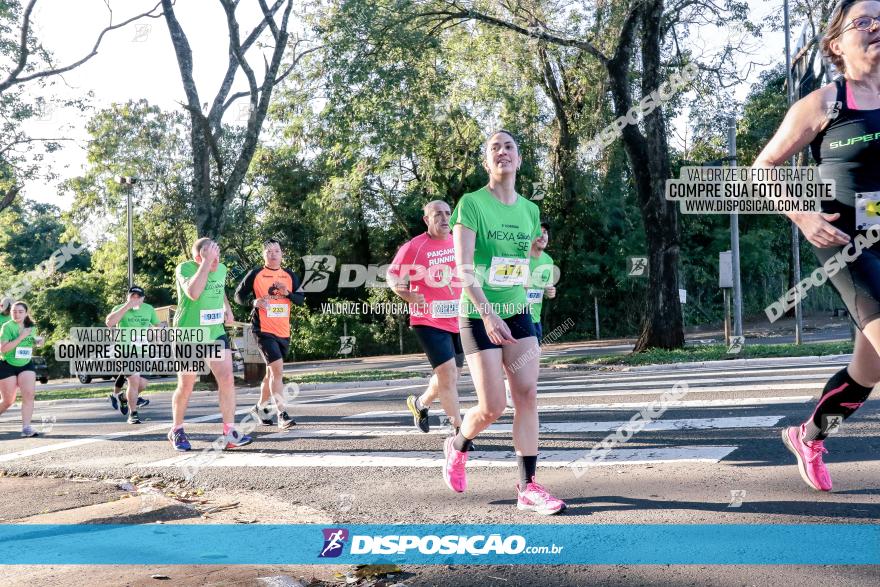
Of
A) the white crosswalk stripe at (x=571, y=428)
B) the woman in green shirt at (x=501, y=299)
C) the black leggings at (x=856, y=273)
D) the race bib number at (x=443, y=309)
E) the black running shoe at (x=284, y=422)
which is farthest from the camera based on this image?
the black running shoe at (x=284, y=422)

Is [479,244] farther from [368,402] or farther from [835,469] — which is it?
[368,402]

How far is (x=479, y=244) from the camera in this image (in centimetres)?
469

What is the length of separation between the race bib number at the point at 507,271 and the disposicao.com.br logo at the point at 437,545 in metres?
1.46

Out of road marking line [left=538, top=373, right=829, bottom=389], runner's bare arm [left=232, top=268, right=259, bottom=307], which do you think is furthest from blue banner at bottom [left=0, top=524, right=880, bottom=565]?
road marking line [left=538, top=373, right=829, bottom=389]

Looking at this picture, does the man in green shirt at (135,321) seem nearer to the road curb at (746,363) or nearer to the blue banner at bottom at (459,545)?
the blue banner at bottom at (459,545)

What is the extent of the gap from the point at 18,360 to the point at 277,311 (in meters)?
3.76

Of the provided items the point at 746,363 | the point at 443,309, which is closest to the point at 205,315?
the point at 443,309

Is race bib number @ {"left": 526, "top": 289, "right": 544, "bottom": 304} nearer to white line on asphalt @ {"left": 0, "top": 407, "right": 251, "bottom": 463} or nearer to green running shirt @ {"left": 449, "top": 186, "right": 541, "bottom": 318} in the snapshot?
green running shirt @ {"left": 449, "top": 186, "right": 541, "bottom": 318}

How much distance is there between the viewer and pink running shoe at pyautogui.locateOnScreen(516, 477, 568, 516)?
176 inches

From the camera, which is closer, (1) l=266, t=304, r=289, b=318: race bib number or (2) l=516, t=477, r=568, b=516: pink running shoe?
(2) l=516, t=477, r=568, b=516: pink running shoe

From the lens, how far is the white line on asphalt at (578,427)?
714cm

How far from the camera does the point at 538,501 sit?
14.8 feet

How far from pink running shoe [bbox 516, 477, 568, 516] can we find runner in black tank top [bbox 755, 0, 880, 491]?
5.87ft

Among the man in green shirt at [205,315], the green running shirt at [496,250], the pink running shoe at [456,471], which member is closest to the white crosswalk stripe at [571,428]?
the man in green shirt at [205,315]
